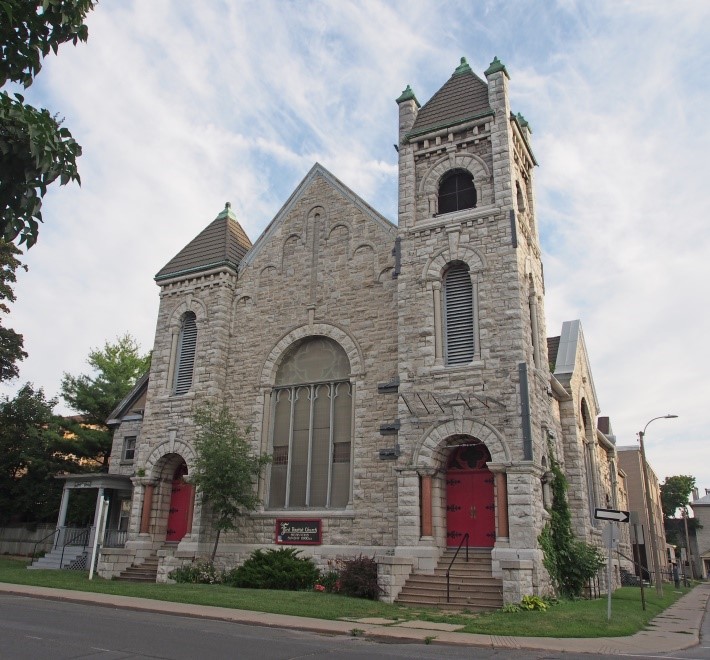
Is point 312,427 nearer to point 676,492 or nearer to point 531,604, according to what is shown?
point 531,604

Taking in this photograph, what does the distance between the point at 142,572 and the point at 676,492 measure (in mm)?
83743

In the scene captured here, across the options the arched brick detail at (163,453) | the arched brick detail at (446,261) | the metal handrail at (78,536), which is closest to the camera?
the arched brick detail at (446,261)

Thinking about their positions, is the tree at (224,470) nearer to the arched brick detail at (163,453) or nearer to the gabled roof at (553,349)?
the arched brick detail at (163,453)

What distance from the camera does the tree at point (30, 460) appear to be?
3325cm

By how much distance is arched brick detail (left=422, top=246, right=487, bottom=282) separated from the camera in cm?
1853

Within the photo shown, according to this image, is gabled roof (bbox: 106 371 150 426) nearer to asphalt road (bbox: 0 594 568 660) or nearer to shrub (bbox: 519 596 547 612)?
asphalt road (bbox: 0 594 568 660)

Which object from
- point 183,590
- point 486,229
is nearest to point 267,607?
point 183,590

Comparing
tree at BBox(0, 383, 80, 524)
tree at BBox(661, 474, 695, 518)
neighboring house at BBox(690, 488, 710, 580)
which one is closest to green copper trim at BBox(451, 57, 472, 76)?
tree at BBox(0, 383, 80, 524)

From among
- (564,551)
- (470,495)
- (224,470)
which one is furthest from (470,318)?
(224,470)

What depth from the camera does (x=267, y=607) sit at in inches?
543

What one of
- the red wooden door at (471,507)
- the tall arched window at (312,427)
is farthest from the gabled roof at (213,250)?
the red wooden door at (471,507)

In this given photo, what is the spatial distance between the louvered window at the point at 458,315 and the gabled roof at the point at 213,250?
28.6 feet

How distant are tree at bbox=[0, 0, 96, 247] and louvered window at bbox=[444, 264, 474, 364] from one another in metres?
14.0

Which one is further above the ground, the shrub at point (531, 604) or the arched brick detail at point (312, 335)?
the arched brick detail at point (312, 335)
